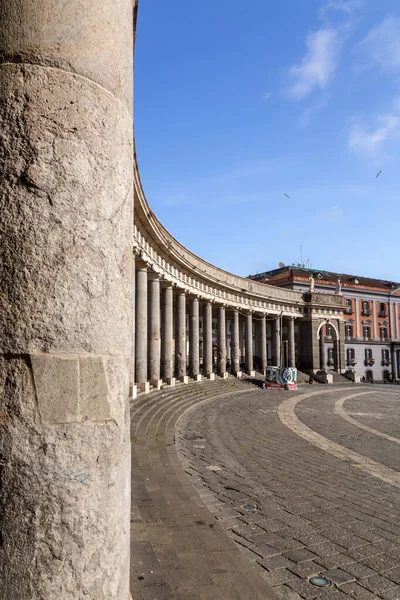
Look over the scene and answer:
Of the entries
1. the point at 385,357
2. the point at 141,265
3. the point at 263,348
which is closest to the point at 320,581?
the point at 141,265

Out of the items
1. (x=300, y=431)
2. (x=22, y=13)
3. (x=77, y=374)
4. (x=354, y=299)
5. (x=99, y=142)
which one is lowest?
(x=300, y=431)

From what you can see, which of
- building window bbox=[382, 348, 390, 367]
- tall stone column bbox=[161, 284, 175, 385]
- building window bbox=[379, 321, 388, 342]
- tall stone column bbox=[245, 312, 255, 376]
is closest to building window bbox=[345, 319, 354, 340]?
building window bbox=[379, 321, 388, 342]

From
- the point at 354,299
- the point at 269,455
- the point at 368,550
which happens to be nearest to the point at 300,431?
the point at 269,455

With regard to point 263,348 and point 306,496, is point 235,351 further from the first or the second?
point 306,496

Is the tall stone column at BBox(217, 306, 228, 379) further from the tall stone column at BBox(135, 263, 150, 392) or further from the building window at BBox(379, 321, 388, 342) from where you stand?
the building window at BBox(379, 321, 388, 342)

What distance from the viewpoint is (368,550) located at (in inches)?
193

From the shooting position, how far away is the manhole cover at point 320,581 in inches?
162

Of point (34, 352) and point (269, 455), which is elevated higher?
point (34, 352)

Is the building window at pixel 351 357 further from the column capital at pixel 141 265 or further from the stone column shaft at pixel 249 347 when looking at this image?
the column capital at pixel 141 265

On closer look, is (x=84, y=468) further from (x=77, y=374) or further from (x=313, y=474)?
(x=313, y=474)

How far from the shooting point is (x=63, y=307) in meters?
1.84

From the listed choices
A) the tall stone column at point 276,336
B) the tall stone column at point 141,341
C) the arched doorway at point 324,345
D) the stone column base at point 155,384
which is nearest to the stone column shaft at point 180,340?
the stone column base at point 155,384

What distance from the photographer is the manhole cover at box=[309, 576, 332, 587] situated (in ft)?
13.5

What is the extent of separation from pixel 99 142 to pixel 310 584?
4210 millimetres
